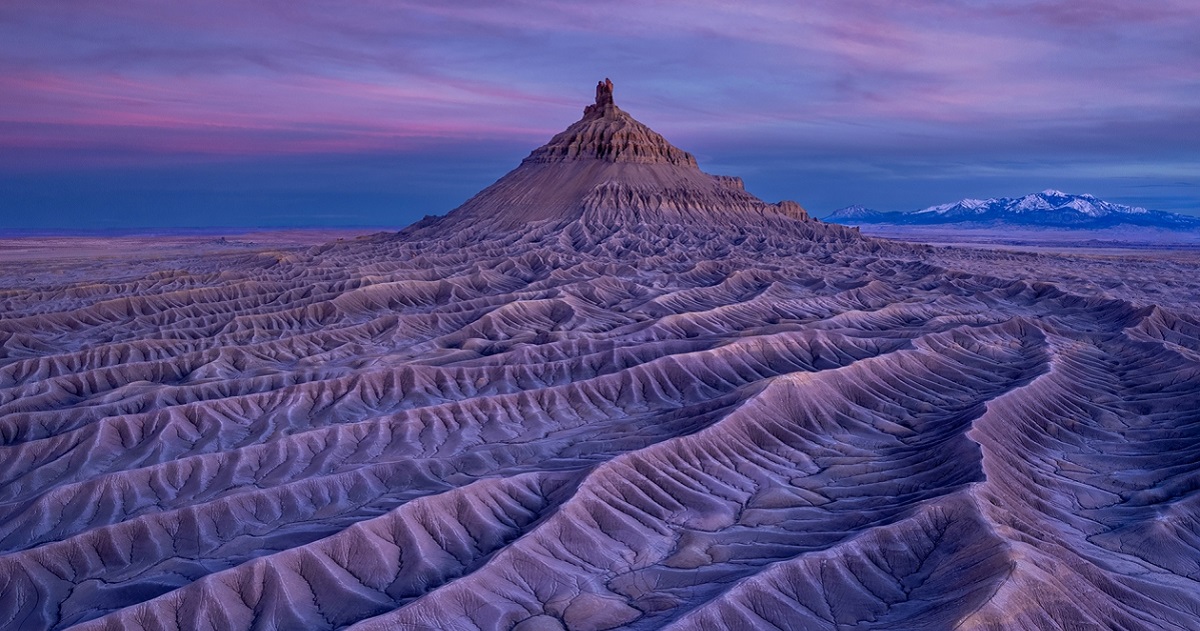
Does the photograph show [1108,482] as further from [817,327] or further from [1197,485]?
[817,327]

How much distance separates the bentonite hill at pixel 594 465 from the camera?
66.9 feet

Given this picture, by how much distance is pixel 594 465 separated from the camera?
91.0 ft

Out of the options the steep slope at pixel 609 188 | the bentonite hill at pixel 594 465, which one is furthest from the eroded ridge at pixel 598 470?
the steep slope at pixel 609 188

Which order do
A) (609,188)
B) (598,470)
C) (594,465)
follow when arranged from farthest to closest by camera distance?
(609,188) < (594,465) < (598,470)

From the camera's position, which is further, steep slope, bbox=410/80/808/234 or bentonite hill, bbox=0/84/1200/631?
steep slope, bbox=410/80/808/234

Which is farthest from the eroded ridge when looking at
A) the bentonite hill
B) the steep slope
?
the steep slope

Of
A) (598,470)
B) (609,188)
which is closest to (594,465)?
(598,470)

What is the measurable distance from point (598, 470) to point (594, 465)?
609 mm

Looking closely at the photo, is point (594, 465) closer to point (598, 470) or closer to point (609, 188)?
point (598, 470)

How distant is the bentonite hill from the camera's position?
20.4m

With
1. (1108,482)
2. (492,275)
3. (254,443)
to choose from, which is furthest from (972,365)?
(492,275)

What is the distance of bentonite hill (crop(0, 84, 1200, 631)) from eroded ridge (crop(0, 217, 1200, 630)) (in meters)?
0.12

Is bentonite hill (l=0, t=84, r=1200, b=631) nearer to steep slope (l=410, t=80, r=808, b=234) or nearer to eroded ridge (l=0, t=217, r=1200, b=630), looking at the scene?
eroded ridge (l=0, t=217, r=1200, b=630)

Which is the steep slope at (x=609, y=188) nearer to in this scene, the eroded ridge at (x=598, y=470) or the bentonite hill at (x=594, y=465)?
the bentonite hill at (x=594, y=465)
